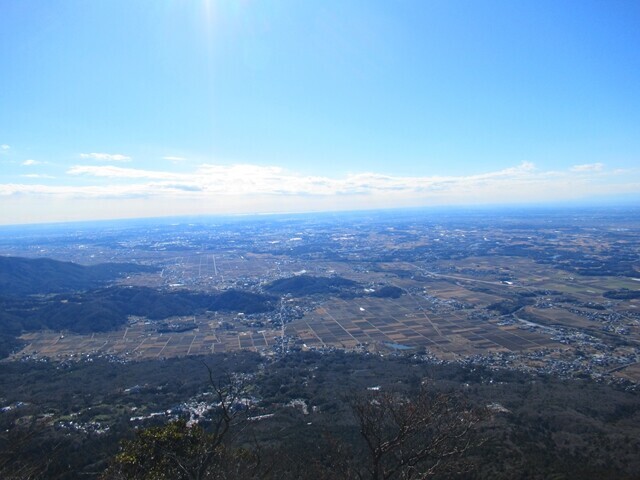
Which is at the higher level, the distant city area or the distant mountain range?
the distant mountain range

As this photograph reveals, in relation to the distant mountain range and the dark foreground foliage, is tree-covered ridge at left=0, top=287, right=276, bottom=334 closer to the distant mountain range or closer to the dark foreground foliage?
the distant mountain range

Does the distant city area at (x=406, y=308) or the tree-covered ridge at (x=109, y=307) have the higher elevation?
the tree-covered ridge at (x=109, y=307)

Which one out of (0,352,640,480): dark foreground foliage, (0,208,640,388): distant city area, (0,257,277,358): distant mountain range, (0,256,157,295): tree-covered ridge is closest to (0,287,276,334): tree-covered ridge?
(0,257,277,358): distant mountain range

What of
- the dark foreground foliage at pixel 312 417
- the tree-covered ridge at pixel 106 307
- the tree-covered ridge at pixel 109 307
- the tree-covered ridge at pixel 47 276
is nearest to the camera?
the dark foreground foliage at pixel 312 417

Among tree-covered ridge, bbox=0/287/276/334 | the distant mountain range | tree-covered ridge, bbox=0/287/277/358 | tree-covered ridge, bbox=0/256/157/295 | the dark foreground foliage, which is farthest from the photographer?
tree-covered ridge, bbox=0/256/157/295

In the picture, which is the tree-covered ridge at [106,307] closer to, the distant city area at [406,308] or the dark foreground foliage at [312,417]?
the distant city area at [406,308]

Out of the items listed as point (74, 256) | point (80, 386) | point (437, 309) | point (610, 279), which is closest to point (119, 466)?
point (80, 386)

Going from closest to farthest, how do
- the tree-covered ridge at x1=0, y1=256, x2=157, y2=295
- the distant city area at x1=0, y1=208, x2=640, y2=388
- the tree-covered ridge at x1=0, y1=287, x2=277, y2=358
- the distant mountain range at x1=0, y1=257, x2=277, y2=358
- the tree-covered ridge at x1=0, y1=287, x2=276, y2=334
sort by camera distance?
the distant city area at x1=0, y1=208, x2=640, y2=388 < the tree-covered ridge at x1=0, y1=287, x2=277, y2=358 < the distant mountain range at x1=0, y1=257, x2=277, y2=358 < the tree-covered ridge at x1=0, y1=287, x2=276, y2=334 < the tree-covered ridge at x1=0, y1=256, x2=157, y2=295

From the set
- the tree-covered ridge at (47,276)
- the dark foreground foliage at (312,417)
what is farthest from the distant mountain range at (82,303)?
the dark foreground foliage at (312,417)

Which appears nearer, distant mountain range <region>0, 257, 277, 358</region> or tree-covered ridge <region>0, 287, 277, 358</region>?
tree-covered ridge <region>0, 287, 277, 358</region>
